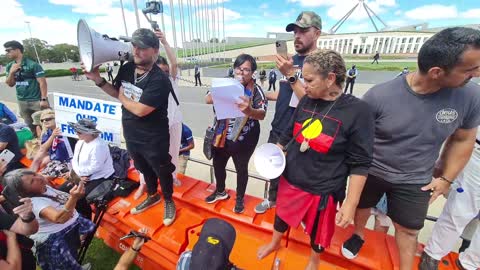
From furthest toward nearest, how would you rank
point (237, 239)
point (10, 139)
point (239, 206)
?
point (10, 139) < point (239, 206) < point (237, 239)

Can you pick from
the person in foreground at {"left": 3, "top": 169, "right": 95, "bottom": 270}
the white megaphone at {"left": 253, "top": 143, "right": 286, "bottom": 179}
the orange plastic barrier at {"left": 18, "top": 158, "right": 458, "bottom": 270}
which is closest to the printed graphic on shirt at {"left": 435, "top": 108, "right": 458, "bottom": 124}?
the white megaphone at {"left": 253, "top": 143, "right": 286, "bottom": 179}

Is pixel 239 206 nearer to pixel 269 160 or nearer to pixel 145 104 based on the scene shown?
pixel 269 160

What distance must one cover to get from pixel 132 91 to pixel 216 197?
1.48 metres

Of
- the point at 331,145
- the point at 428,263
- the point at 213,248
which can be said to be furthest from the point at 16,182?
the point at 428,263

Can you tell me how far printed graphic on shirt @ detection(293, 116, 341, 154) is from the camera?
144cm

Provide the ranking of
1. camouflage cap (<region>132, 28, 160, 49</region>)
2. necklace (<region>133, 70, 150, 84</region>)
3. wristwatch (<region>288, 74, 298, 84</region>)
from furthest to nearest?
1. necklace (<region>133, 70, 150, 84</region>)
2. camouflage cap (<region>132, 28, 160, 49</region>)
3. wristwatch (<region>288, 74, 298, 84</region>)

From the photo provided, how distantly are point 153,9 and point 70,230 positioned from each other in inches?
101

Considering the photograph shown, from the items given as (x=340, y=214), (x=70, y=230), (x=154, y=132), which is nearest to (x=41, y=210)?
(x=70, y=230)

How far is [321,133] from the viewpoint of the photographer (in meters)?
1.48

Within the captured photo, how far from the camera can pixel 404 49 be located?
5116 centimetres

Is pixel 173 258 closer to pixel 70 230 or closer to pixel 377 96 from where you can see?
pixel 70 230

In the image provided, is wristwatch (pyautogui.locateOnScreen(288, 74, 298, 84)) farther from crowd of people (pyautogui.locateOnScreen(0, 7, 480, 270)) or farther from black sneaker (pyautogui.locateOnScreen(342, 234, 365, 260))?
black sneaker (pyautogui.locateOnScreen(342, 234, 365, 260))

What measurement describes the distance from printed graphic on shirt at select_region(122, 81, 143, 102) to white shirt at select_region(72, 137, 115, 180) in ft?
3.30

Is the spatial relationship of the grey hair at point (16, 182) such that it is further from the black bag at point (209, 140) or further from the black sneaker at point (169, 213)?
the black bag at point (209, 140)
